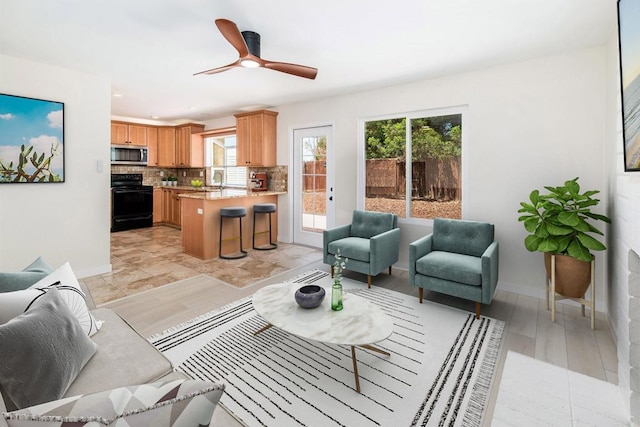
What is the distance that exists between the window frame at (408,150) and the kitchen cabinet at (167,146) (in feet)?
17.3

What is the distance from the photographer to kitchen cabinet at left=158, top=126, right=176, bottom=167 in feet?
25.8

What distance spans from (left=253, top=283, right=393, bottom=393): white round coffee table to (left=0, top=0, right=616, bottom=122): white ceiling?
2.24 metres

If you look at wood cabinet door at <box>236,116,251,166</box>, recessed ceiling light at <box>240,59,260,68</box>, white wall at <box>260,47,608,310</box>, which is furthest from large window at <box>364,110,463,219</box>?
wood cabinet door at <box>236,116,251,166</box>

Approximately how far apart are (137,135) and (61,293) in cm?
697

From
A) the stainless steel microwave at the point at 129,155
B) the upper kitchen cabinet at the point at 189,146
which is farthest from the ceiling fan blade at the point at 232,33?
the stainless steel microwave at the point at 129,155

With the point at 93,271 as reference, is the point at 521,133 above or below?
above

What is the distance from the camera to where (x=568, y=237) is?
9.30ft

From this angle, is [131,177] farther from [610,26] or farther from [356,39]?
[610,26]

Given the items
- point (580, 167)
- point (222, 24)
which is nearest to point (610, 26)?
point (580, 167)

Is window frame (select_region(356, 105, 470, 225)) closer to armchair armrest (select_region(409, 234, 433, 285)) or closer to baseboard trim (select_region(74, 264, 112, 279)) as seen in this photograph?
armchair armrest (select_region(409, 234, 433, 285))

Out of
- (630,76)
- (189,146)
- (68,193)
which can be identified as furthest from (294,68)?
(189,146)

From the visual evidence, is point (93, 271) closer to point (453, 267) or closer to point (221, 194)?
point (221, 194)

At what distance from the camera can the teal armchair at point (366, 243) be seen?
3.69m

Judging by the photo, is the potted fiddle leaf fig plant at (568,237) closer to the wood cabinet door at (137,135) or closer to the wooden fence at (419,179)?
the wooden fence at (419,179)
